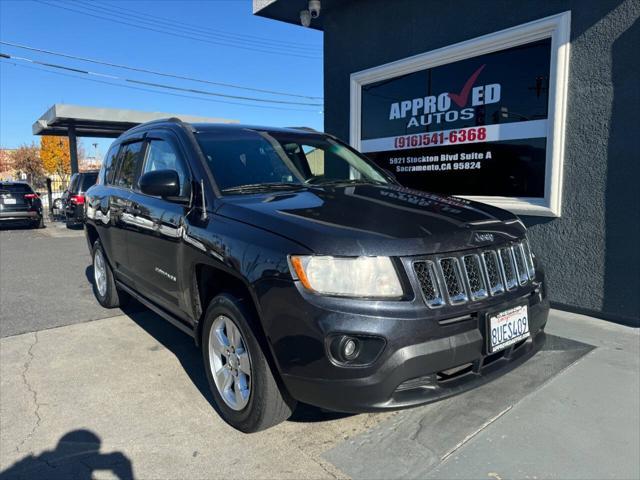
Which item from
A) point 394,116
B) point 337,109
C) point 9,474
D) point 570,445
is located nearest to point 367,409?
point 570,445

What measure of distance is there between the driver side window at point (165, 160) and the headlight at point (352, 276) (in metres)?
1.41

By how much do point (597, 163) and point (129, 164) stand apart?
458 cm

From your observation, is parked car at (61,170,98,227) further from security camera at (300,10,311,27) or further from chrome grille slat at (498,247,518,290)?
chrome grille slat at (498,247,518,290)

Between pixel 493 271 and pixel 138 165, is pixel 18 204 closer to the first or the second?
pixel 138 165

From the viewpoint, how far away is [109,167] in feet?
17.4

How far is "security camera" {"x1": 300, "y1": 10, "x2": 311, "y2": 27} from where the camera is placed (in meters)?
7.87

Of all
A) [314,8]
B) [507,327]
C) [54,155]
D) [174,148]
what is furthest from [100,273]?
[54,155]

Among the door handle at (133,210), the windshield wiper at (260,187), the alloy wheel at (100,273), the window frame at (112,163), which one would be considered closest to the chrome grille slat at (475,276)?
the windshield wiper at (260,187)

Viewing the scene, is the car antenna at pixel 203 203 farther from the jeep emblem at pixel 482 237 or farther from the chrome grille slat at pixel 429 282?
the jeep emblem at pixel 482 237

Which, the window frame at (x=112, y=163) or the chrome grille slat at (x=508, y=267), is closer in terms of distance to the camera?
the chrome grille slat at (x=508, y=267)

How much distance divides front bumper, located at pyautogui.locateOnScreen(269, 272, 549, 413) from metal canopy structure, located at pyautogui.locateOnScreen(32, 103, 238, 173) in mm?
16210

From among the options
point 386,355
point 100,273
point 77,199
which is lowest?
point 100,273

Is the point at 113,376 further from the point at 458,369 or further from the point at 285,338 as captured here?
the point at 458,369

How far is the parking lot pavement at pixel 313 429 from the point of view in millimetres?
2574
